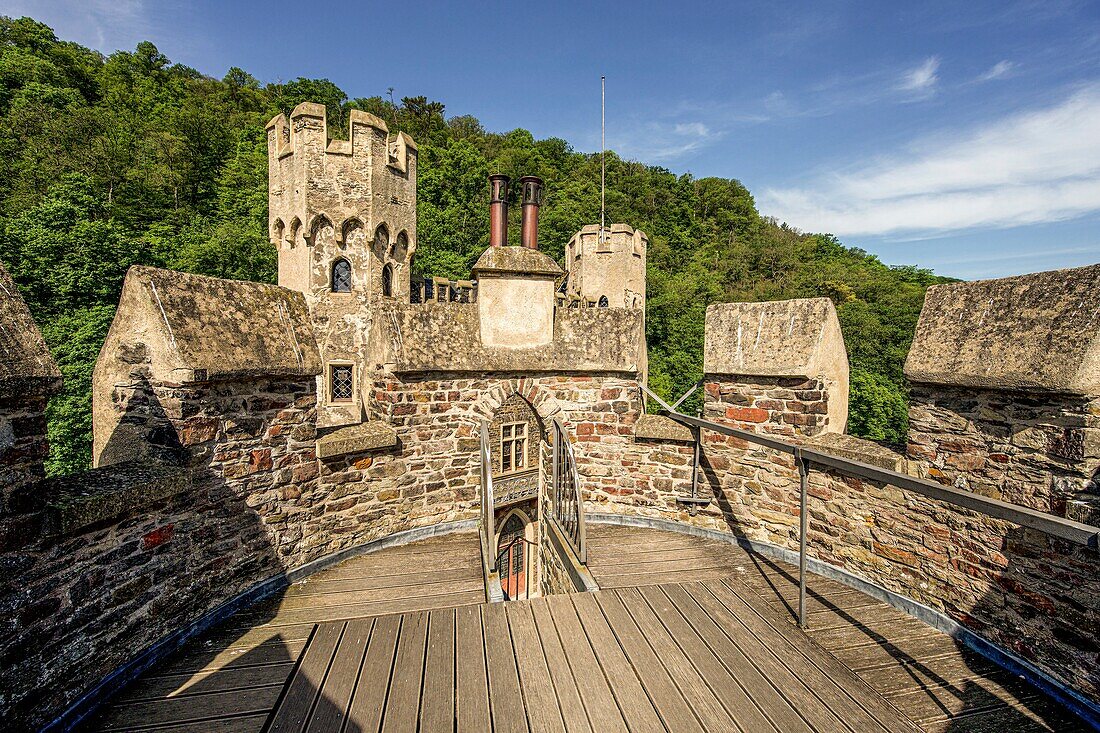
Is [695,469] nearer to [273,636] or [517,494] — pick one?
[273,636]

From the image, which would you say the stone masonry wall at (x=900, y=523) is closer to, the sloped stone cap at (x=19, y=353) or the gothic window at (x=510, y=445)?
the sloped stone cap at (x=19, y=353)

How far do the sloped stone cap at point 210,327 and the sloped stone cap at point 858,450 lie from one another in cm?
435

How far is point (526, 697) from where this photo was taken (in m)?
2.01

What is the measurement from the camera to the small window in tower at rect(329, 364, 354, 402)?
14084 millimetres

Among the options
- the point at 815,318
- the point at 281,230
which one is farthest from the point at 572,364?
the point at 281,230

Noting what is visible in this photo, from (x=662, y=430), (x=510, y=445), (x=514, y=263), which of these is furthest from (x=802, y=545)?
(x=510, y=445)

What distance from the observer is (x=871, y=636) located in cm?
337

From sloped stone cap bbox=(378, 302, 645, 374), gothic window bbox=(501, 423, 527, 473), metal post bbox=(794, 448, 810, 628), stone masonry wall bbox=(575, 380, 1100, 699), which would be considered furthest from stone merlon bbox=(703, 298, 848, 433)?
gothic window bbox=(501, 423, 527, 473)

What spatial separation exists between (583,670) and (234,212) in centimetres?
3638

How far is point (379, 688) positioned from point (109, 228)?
27.5m

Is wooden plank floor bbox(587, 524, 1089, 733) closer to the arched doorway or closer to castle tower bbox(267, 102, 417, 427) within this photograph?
the arched doorway

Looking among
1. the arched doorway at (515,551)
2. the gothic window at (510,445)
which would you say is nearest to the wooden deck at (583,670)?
the gothic window at (510,445)

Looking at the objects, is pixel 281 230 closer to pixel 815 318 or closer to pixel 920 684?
pixel 815 318

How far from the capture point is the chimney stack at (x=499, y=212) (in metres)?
7.76
